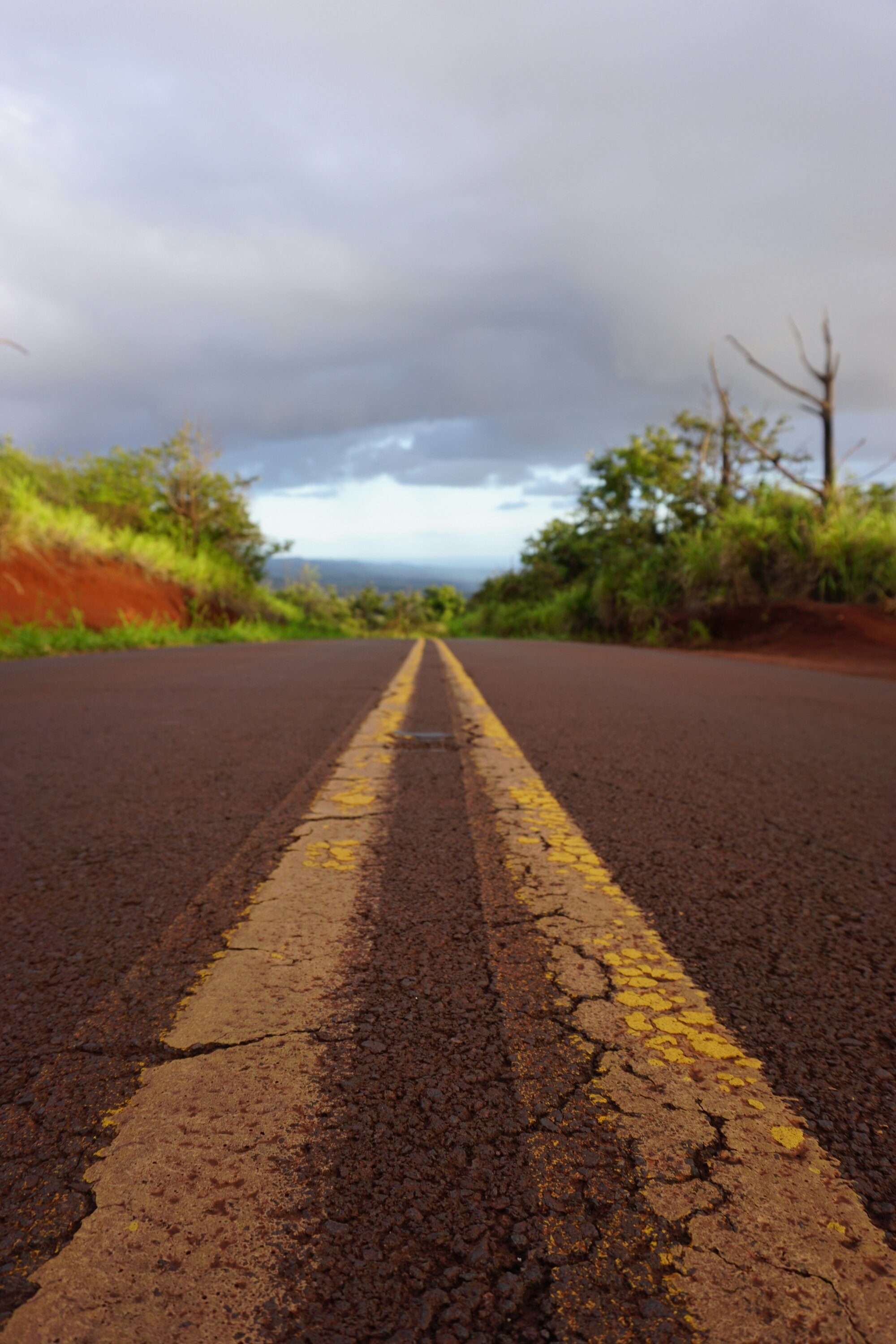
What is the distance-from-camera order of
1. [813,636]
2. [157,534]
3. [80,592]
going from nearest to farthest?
[813,636], [80,592], [157,534]

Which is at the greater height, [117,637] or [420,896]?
[117,637]

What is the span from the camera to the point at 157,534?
1958 centimetres

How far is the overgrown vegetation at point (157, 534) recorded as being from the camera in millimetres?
13078

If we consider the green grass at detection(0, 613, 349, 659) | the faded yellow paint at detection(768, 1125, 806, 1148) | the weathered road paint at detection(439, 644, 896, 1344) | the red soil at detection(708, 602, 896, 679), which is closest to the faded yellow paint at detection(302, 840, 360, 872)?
the weathered road paint at detection(439, 644, 896, 1344)

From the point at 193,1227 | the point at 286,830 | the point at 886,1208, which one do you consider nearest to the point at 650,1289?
the point at 886,1208

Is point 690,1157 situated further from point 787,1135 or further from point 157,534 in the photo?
point 157,534

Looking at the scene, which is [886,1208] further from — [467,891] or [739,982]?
[467,891]

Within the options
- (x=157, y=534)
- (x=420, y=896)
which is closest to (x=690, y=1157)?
(x=420, y=896)

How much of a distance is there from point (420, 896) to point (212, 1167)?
0.94 meters

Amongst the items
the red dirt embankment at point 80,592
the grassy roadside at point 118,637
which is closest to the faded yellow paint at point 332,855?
the grassy roadside at point 118,637

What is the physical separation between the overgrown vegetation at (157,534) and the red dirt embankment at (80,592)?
0.18m

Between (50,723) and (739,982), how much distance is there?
4.02m

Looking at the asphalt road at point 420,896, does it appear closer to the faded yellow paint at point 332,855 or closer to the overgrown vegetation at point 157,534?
the faded yellow paint at point 332,855

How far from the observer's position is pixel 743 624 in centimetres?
1451
